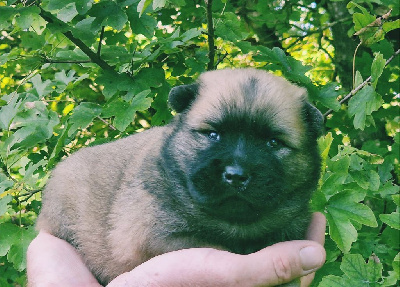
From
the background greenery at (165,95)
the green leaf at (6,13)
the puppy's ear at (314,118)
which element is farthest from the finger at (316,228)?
the green leaf at (6,13)

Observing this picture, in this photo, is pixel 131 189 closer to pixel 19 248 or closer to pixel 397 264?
pixel 19 248

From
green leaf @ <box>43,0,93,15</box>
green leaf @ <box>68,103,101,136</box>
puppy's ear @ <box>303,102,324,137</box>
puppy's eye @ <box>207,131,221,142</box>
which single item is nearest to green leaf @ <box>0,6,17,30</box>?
green leaf @ <box>43,0,93,15</box>

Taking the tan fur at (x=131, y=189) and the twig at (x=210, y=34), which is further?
the twig at (x=210, y=34)

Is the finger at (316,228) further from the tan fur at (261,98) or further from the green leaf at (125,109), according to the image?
the green leaf at (125,109)

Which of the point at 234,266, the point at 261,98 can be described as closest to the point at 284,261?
the point at 234,266

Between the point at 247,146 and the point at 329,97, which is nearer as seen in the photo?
the point at 247,146

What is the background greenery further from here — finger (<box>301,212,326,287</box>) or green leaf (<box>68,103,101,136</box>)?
finger (<box>301,212,326,287</box>)
